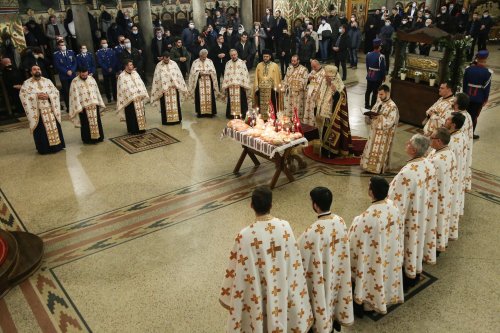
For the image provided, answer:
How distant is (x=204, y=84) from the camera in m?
11.1

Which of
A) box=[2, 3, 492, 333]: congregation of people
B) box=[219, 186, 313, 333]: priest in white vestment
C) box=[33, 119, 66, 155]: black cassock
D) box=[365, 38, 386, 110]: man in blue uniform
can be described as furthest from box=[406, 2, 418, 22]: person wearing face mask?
box=[219, 186, 313, 333]: priest in white vestment

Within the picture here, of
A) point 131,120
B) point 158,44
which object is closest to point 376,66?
point 131,120

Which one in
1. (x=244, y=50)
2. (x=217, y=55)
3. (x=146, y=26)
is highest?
(x=146, y=26)

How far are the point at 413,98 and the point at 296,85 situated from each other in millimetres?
2835

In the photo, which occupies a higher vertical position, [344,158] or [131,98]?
[131,98]

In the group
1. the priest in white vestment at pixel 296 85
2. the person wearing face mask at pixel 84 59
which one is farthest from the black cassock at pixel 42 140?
the priest in white vestment at pixel 296 85

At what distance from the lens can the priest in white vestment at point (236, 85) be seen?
1088cm

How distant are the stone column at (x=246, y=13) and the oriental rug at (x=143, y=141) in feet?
29.0

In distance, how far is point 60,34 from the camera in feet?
49.6

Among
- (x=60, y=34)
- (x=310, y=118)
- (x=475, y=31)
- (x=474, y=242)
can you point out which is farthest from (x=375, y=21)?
(x=474, y=242)

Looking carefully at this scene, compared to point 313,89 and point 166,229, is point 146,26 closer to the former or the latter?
point 313,89

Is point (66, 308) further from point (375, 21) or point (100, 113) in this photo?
point (375, 21)

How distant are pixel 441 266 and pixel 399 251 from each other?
142 centimetres

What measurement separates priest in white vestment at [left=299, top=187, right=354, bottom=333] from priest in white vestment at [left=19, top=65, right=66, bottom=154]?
7147mm
